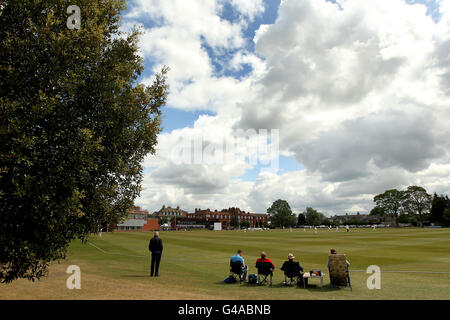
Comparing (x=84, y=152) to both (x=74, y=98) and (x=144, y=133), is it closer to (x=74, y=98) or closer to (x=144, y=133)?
(x=74, y=98)

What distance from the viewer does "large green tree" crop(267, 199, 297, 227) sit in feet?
545

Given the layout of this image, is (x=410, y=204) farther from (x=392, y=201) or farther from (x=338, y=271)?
(x=338, y=271)

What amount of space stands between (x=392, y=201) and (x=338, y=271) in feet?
560

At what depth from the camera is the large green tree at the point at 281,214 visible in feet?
545

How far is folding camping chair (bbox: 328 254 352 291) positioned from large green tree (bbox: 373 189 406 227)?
556ft

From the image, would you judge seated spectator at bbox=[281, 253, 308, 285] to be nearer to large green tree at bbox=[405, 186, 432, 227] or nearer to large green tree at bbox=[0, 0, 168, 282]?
large green tree at bbox=[0, 0, 168, 282]

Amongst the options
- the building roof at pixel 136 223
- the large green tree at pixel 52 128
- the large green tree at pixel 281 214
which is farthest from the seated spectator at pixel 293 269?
the large green tree at pixel 281 214

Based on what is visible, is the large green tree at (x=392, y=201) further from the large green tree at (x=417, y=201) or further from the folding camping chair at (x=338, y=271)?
the folding camping chair at (x=338, y=271)

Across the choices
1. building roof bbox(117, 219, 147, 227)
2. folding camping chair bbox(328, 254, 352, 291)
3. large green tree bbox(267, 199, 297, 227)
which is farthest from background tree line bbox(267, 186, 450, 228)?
folding camping chair bbox(328, 254, 352, 291)

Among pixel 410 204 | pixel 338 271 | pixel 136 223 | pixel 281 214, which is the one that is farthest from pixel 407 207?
pixel 338 271

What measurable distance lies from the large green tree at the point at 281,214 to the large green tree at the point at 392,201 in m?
48.6
